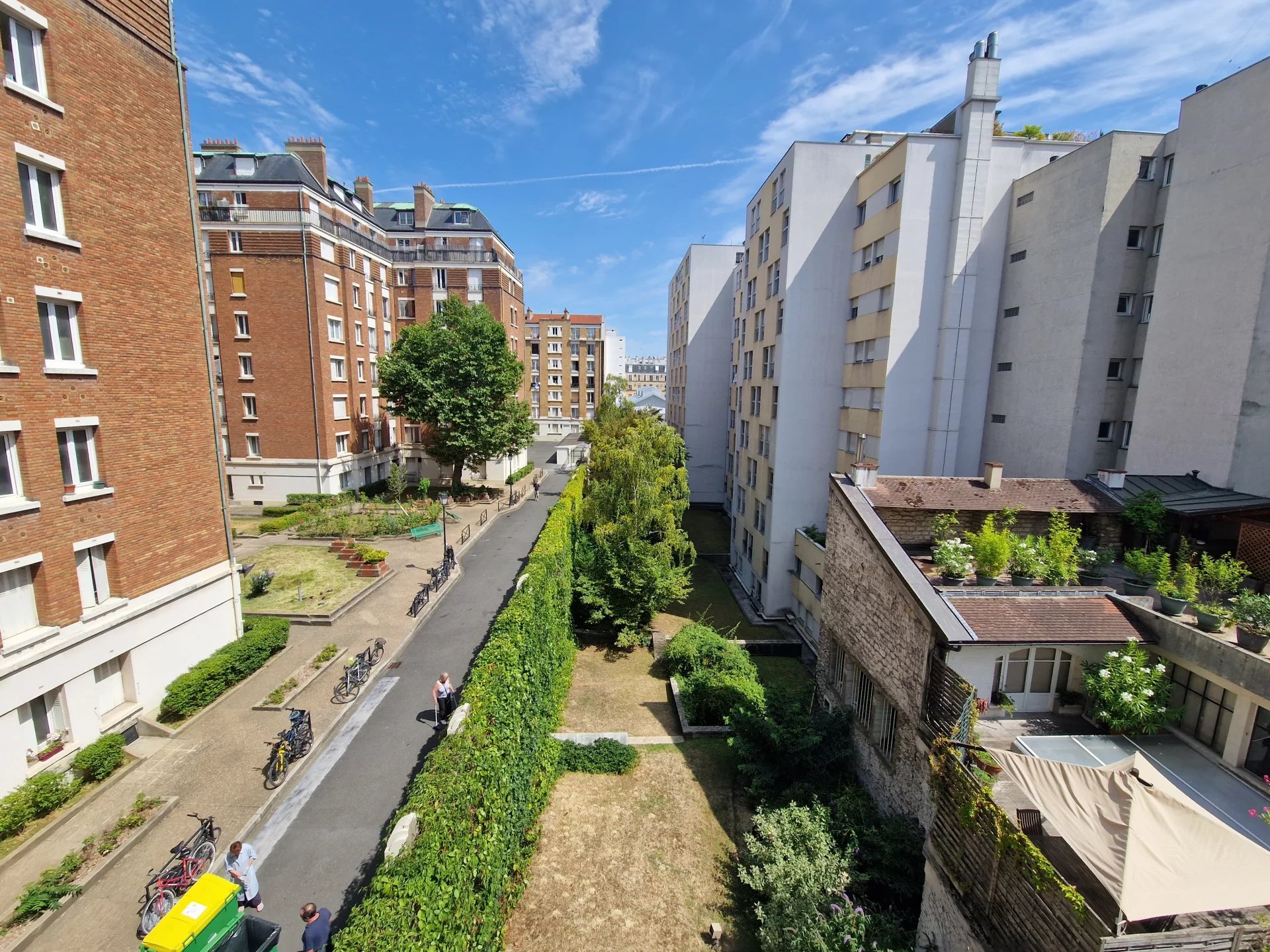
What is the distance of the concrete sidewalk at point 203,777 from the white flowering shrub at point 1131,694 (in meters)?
17.6

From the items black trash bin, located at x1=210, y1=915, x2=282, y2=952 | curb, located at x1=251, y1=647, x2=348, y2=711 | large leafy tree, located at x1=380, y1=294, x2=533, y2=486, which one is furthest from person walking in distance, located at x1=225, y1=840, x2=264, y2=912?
large leafy tree, located at x1=380, y1=294, x2=533, y2=486

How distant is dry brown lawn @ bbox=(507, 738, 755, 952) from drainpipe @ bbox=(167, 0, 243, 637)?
13537 mm

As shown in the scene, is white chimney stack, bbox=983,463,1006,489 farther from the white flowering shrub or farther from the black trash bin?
the black trash bin

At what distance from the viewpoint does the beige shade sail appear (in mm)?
5582

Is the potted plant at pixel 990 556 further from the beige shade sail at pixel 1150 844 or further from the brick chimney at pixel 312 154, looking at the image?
the brick chimney at pixel 312 154

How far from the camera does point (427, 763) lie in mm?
9844

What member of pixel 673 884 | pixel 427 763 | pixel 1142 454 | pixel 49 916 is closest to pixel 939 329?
pixel 1142 454

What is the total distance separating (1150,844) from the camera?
6.05m

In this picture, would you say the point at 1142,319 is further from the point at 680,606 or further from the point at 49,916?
the point at 49,916

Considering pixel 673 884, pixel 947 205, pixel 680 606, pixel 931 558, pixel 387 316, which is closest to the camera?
pixel 673 884

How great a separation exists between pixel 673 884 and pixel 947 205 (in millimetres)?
24568

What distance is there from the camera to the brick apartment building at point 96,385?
1220cm

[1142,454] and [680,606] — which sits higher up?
Answer: [1142,454]

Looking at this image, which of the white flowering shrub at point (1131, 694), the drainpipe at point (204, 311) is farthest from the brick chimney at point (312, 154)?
the white flowering shrub at point (1131, 694)
